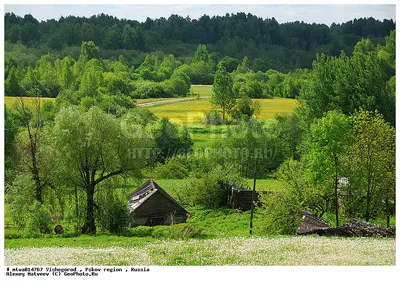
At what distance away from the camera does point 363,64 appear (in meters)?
54.7

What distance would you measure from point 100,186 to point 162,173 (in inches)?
1091

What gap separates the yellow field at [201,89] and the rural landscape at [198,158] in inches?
20.9

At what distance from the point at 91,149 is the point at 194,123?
1754 inches

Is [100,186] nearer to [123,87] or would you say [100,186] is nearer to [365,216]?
[365,216]

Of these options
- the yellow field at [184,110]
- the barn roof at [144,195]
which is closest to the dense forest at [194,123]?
the yellow field at [184,110]

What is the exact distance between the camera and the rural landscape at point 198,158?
25672 millimetres

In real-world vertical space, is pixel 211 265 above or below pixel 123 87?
below

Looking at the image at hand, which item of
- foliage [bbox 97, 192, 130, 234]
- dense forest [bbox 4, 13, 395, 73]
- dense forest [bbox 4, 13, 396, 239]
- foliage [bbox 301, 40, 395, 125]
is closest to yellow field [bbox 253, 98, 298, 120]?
dense forest [bbox 4, 13, 396, 239]

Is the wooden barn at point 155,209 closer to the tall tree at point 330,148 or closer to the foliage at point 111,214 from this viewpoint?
the foliage at point 111,214

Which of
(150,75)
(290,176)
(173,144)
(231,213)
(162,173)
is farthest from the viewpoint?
(150,75)

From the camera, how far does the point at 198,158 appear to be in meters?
62.0

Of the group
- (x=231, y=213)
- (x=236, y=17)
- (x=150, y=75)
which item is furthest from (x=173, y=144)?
(x=236, y=17)

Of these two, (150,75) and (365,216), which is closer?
(365,216)

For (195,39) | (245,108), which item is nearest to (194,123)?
(245,108)
